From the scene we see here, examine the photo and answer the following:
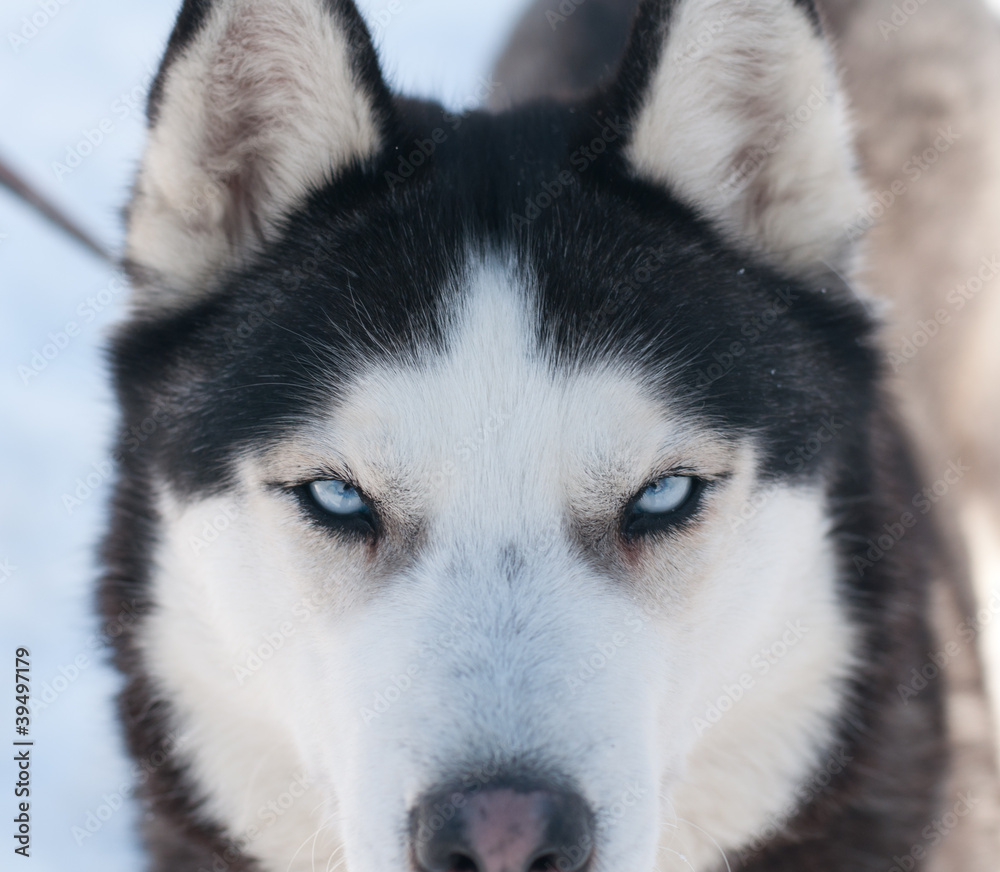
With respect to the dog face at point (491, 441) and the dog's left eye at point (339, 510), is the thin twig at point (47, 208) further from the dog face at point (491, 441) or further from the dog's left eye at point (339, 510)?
the dog's left eye at point (339, 510)

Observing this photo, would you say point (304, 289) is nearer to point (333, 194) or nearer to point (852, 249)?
point (333, 194)

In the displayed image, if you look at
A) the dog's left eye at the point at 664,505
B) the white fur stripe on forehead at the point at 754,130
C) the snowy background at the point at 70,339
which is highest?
the white fur stripe on forehead at the point at 754,130

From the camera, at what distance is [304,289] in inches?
74.5

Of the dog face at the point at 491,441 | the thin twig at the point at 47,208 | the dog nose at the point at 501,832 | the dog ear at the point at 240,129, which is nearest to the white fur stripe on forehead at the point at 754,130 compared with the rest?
the dog face at the point at 491,441

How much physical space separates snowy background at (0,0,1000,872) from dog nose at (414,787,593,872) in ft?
4.15

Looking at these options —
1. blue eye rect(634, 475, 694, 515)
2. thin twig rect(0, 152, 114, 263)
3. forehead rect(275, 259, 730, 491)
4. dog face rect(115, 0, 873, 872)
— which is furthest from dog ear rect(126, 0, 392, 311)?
thin twig rect(0, 152, 114, 263)

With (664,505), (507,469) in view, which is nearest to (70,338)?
(507,469)

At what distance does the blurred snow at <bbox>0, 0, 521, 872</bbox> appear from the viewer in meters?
2.88

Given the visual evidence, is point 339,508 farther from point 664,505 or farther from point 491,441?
point 664,505

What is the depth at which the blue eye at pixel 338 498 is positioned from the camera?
1759 mm

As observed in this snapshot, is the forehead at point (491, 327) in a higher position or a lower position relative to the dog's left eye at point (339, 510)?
higher

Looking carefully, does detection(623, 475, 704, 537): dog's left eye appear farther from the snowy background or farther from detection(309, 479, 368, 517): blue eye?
the snowy background

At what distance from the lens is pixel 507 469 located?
1653mm

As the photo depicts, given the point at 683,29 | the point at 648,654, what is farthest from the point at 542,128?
the point at 648,654
